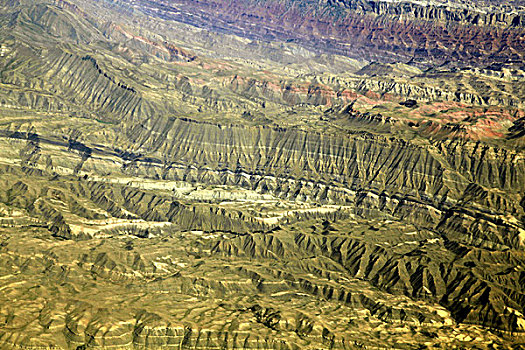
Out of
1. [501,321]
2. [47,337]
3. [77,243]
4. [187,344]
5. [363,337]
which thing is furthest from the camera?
[77,243]

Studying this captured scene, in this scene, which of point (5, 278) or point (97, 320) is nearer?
point (97, 320)

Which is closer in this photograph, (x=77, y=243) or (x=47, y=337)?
(x=47, y=337)

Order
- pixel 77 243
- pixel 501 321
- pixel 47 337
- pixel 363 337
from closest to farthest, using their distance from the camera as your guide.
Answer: pixel 47 337
pixel 363 337
pixel 501 321
pixel 77 243

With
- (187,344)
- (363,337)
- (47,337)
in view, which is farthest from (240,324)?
(47,337)

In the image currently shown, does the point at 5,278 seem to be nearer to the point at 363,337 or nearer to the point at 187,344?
the point at 187,344

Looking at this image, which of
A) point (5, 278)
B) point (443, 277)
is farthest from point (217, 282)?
point (443, 277)

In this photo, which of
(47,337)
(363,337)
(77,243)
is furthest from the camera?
(77,243)

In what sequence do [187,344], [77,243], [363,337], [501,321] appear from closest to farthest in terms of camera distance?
1. [187,344]
2. [363,337]
3. [501,321]
4. [77,243]

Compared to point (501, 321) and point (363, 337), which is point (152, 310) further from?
point (501, 321)
